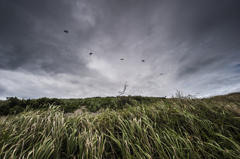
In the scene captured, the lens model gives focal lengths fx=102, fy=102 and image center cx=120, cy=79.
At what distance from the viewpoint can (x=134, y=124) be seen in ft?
9.89

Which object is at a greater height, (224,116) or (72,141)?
(224,116)

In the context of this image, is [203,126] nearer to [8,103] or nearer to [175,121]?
[175,121]

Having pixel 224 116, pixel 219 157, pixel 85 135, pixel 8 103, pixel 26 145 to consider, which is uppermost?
pixel 8 103

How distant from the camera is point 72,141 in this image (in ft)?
8.01

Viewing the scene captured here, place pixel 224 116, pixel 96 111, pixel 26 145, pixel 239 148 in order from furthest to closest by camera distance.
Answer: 1. pixel 96 111
2. pixel 224 116
3. pixel 26 145
4. pixel 239 148

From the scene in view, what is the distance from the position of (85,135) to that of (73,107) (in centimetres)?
565

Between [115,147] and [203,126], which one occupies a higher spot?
[203,126]

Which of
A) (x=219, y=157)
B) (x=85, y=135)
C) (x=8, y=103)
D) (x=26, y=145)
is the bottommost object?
(x=219, y=157)

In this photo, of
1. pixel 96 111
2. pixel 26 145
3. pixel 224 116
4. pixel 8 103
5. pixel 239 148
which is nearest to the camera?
pixel 239 148

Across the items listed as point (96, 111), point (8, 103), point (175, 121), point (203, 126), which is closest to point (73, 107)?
point (96, 111)

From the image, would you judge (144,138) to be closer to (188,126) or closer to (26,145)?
(188,126)

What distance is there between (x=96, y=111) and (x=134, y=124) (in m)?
4.95

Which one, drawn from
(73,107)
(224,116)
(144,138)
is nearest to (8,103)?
(73,107)

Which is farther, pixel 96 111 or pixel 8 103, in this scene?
pixel 96 111
